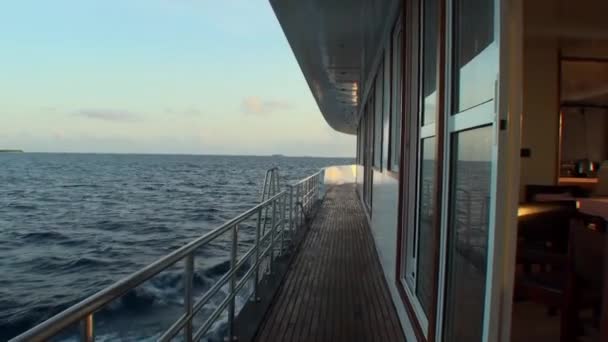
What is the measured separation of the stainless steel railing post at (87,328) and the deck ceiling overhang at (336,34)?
7.77ft

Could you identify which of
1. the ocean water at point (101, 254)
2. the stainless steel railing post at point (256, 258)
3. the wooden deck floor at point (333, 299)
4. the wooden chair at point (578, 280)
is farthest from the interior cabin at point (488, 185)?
the ocean water at point (101, 254)

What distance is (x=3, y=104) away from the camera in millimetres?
14930

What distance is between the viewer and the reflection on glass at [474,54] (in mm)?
883

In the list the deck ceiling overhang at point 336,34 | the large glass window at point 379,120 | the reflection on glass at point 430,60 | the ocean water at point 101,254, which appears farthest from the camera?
the large glass window at point 379,120

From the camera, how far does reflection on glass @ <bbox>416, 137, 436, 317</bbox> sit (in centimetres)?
157

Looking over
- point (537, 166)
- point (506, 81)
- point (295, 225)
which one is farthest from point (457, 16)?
point (295, 225)

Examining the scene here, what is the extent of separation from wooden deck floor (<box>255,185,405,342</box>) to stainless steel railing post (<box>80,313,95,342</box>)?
120 cm

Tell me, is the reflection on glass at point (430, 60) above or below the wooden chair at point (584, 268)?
above

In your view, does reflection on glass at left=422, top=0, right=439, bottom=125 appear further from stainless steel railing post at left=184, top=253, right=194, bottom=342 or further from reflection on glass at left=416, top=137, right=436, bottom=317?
stainless steel railing post at left=184, top=253, right=194, bottom=342

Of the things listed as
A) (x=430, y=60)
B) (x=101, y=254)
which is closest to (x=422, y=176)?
(x=430, y=60)

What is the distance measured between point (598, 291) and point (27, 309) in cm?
561

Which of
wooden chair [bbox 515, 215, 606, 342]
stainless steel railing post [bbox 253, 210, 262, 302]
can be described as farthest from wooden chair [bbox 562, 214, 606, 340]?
stainless steel railing post [bbox 253, 210, 262, 302]

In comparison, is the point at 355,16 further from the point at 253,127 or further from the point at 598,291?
the point at 253,127

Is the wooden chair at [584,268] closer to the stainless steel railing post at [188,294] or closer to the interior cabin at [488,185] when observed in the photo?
the interior cabin at [488,185]
